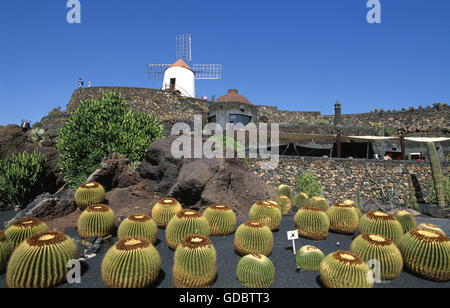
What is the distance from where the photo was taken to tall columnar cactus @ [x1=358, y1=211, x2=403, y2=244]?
5.91 meters

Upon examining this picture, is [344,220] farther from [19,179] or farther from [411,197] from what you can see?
[19,179]

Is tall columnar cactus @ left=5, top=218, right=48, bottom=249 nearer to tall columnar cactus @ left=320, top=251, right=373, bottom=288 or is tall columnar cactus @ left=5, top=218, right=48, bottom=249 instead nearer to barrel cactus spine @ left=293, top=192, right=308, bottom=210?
tall columnar cactus @ left=320, top=251, right=373, bottom=288

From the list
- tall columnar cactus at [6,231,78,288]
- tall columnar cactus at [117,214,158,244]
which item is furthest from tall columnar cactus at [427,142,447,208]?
tall columnar cactus at [6,231,78,288]

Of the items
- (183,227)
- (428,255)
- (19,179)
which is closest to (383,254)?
(428,255)

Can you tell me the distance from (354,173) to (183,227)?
40.7 ft

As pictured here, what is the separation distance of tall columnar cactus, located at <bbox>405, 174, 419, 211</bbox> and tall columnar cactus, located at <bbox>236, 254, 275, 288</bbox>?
12442 millimetres

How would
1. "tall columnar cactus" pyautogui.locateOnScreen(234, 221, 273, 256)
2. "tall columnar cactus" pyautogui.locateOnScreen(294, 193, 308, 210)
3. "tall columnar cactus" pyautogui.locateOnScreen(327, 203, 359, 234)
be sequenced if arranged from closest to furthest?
"tall columnar cactus" pyautogui.locateOnScreen(234, 221, 273, 256), "tall columnar cactus" pyautogui.locateOnScreen(327, 203, 359, 234), "tall columnar cactus" pyautogui.locateOnScreen(294, 193, 308, 210)

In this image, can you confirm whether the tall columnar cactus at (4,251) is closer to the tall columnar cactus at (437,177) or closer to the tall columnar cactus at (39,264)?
the tall columnar cactus at (39,264)

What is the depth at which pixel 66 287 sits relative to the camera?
418 cm

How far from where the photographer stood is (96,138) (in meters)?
11.4

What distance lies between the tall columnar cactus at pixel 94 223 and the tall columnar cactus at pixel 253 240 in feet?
9.46

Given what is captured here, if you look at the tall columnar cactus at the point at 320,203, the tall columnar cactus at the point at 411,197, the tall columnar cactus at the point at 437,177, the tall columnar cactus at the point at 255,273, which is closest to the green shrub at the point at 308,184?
the tall columnar cactus at the point at 411,197

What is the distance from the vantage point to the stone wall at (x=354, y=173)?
595 inches
